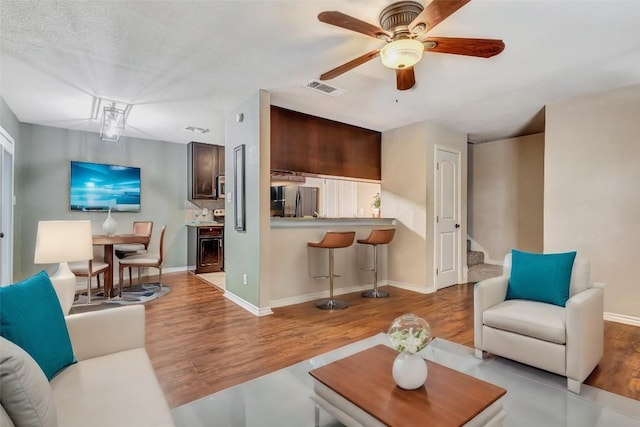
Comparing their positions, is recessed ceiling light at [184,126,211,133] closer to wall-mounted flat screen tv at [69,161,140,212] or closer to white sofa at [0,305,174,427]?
wall-mounted flat screen tv at [69,161,140,212]

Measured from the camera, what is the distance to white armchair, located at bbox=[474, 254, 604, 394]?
6.59 feet

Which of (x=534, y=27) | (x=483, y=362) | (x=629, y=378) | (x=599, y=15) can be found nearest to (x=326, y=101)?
(x=534, y=27)

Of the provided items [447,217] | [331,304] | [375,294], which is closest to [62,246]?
[331,304]

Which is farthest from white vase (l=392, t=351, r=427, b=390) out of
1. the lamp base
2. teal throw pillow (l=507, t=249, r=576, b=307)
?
the lamp base

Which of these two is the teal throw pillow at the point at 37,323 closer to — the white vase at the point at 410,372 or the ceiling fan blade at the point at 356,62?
the white vase at the point at 410,372

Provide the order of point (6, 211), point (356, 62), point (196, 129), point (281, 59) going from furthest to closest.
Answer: point (196, 129)
point (6, 211)
point (281, 59)
point (356, 62)

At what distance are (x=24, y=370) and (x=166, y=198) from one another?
18.9 ft

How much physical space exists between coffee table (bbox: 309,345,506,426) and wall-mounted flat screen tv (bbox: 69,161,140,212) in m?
5.36

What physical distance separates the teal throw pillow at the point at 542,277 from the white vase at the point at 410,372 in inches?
62.8

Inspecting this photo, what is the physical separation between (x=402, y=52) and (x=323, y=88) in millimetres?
1446

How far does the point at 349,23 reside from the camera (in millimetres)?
1953

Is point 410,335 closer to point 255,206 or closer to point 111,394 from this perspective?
point 111,394

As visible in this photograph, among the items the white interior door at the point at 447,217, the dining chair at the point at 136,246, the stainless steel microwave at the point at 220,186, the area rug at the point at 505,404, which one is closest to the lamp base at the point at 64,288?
the area rug at the point at 505,404

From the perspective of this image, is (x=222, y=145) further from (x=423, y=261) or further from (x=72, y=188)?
(x=423, y=261)
